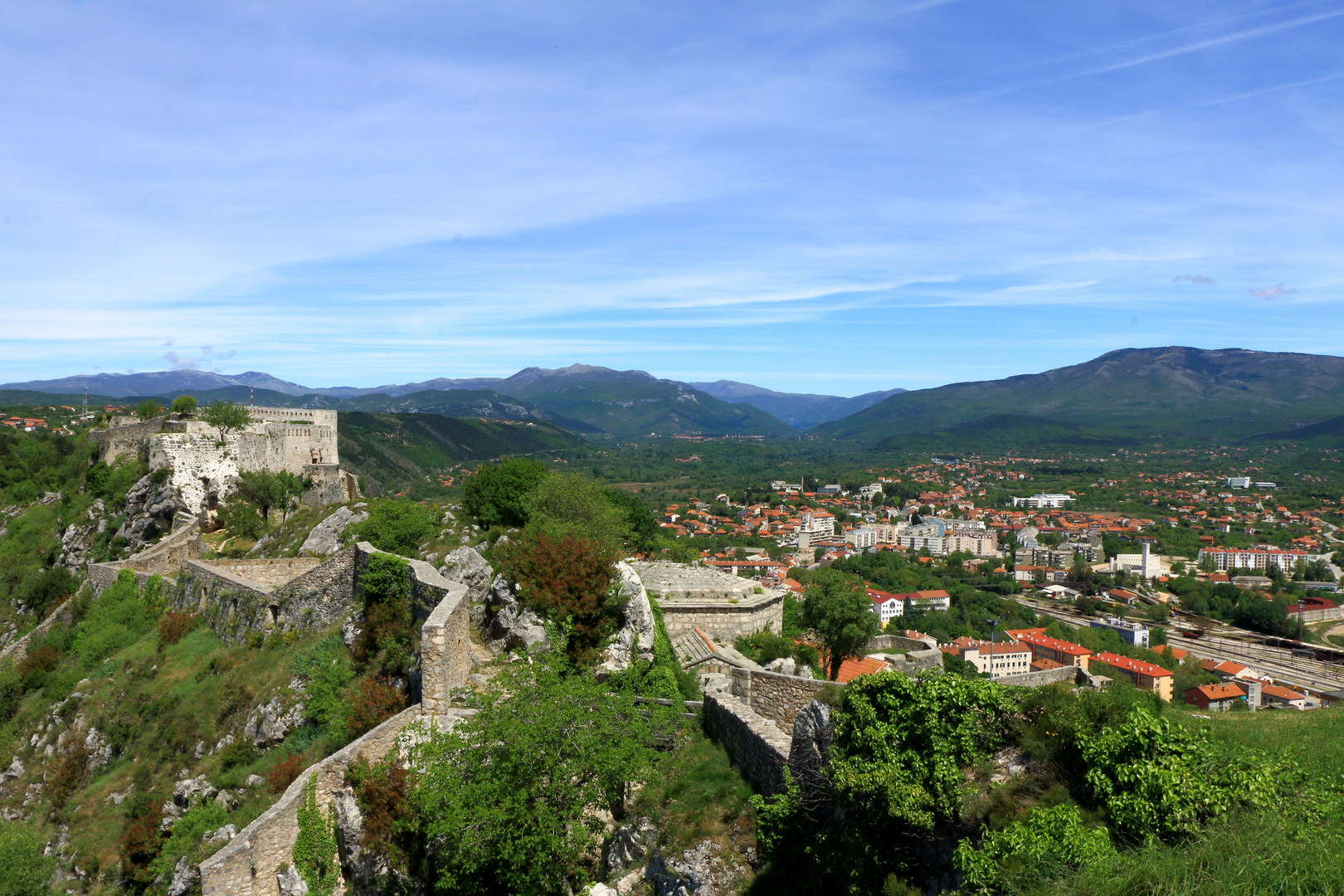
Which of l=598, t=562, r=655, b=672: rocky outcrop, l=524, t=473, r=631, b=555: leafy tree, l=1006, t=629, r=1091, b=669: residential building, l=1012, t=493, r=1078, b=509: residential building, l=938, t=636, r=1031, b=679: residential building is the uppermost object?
l=524, t=473, r=631, b=555: leafy tree

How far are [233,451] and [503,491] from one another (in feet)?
48.8

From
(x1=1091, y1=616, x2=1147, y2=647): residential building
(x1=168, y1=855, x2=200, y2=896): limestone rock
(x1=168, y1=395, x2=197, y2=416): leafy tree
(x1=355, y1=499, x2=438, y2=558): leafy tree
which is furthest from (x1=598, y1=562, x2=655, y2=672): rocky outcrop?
(x1=1091, y1=616, x2=1147, y2=647): residential building

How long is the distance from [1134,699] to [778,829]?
4402 millimetres

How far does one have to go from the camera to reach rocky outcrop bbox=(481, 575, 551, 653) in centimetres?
1483

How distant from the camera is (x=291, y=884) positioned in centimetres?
1122

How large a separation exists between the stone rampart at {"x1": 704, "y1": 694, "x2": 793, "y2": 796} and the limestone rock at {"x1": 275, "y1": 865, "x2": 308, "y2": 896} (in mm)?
6584

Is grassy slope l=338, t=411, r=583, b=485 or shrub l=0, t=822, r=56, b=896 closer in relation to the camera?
shrub l=0, t=822, r=56, b=896

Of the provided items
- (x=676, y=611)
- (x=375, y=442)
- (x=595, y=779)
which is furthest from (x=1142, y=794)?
(x=375, y=442)

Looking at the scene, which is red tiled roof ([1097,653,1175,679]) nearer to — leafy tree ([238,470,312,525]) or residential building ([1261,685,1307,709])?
residential building ([1261,685,1307,709])

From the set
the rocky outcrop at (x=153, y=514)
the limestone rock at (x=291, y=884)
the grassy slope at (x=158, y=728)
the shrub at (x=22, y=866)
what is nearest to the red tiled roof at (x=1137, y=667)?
the limestone rock at (x=291, y=884)

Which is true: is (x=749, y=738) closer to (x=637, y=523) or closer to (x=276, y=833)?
(x=276, y=833)

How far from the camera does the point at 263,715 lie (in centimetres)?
1545

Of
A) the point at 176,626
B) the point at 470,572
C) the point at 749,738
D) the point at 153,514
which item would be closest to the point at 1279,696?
the point at 749,738

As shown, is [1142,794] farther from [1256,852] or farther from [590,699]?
[590,699]
